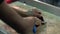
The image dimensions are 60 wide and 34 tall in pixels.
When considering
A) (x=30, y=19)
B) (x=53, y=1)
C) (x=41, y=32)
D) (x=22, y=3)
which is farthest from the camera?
(x=22, y=3)

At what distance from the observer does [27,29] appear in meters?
0.94

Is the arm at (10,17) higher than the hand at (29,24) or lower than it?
higher

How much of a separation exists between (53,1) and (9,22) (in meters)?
0.79

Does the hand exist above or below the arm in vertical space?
below

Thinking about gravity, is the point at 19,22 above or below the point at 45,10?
above

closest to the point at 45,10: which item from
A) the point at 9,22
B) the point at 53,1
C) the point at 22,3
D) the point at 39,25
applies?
the point at 53,1

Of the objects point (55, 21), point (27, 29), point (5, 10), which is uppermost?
point (5, 10)

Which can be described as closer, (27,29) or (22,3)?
(27,29)

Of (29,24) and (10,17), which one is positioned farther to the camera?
(29,24)

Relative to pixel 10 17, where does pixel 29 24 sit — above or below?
below

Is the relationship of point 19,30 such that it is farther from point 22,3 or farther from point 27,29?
Answer: point 22,3

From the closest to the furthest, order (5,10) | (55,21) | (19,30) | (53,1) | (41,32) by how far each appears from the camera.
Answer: (5,10) < (19,30) < (41,32) < (55,21) < (53,1)

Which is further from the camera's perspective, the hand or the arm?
the hand

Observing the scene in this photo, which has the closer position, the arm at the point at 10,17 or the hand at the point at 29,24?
the arm at the point at 10,17
